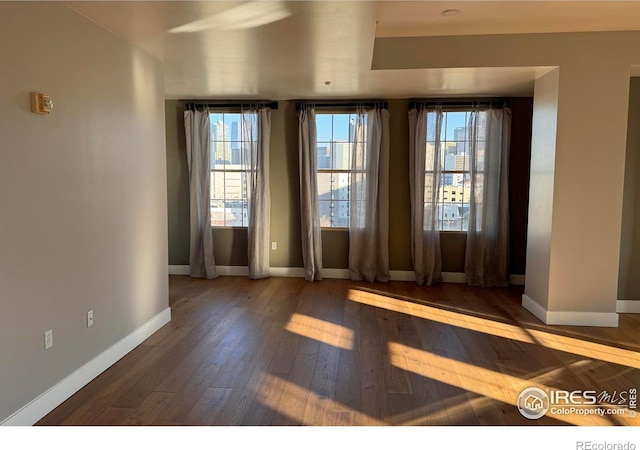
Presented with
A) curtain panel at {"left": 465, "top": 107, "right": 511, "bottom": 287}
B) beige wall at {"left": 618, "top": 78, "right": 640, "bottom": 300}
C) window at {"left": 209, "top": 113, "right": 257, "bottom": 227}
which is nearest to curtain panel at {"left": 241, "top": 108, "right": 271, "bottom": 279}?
window at {"left": 209, "top": 113, "right": 257, "bottom": 227}

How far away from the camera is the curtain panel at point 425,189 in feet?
18.0

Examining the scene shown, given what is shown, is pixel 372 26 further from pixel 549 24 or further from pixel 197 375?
pixel 197 375

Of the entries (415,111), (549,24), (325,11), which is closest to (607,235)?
(549,24)

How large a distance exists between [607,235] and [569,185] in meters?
0.57

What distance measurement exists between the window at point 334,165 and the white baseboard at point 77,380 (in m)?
2.84

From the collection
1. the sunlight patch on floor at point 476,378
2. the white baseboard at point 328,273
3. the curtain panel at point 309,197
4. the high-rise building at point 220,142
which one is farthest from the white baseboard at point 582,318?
the high-rise building at point 220,142

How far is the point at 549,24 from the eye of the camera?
11.9ft

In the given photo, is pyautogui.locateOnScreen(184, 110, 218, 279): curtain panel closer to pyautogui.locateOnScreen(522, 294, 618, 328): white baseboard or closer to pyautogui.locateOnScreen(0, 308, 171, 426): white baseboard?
pyautogui.locateOnScreen(0, 308, 171, 426): white baseboard

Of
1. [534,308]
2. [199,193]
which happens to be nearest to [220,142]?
[199,193]

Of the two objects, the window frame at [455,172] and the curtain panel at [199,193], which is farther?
the curtain panel at [199,193]

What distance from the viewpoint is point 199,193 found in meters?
5.80

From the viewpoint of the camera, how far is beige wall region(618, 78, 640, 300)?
4.29m

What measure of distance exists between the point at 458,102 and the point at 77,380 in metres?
4.94

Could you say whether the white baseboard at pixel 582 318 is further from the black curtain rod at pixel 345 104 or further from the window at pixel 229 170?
the window at pixel 229 170
